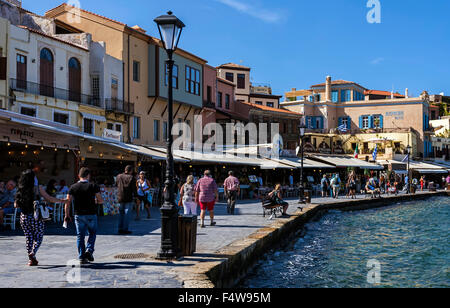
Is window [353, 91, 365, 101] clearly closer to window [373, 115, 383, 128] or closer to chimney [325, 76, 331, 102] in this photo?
chimney [325, 76, 331, 102]

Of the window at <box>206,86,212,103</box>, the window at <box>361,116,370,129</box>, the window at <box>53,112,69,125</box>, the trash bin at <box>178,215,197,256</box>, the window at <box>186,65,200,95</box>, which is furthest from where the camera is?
the window at <box>361,116,370,129</box>

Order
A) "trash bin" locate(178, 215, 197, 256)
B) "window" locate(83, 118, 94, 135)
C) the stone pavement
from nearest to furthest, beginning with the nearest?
the stone pavement
"trash bin" locate(178, 215, 197, 256)
"window" locate(83, 118, 94, 135)

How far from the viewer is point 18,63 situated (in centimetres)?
2067

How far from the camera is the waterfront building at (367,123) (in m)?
53.6

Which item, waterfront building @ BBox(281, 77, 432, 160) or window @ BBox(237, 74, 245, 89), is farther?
waterfront building @ BBox(281, 77, 432, 160)

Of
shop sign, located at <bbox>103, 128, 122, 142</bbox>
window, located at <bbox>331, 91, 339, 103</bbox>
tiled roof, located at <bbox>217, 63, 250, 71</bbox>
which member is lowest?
shop sign, located at <bbox>103, 128, 122, 142</bbox>

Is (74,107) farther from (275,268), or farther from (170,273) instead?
(170,273)

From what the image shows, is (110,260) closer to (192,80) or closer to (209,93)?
(192,80)

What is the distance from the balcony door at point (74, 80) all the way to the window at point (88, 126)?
1111 mm

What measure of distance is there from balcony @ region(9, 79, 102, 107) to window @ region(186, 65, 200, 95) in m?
7.98

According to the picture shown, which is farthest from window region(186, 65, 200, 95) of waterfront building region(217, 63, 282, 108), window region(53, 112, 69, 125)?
waterfront building region(217, 63, 282, 108)

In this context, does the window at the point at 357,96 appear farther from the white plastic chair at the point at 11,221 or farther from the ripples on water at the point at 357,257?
the white plastic chair at the point at 11,221

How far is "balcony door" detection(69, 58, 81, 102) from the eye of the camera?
23.5 meters

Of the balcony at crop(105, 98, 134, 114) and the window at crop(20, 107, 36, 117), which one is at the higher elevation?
the balcony at crop(105, 98, 134, 114)
